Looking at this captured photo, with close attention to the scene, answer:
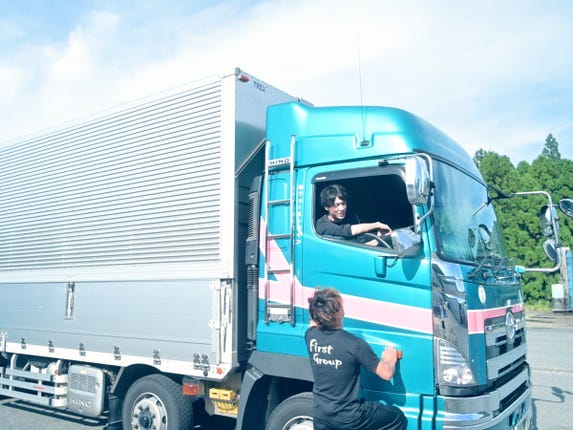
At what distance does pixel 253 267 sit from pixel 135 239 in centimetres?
165

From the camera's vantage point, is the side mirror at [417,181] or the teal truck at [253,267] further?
the teal truck at [253,267]

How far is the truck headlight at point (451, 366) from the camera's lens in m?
3.79

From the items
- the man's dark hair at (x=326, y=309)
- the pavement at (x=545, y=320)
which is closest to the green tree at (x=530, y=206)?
the pavement at (x=545, y=320)

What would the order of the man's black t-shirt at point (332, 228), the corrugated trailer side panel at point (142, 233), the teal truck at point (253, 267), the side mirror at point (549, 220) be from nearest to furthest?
the teal truck at point (253, 267), the man's black t-shirt at point (332, 228), the corrugated trailer side panel at point (142, 233), the side mirror at point (549, 220)

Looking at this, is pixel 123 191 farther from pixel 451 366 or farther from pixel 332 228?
pixel 451 366

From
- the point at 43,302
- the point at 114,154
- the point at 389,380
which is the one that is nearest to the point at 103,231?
the point at 114,154

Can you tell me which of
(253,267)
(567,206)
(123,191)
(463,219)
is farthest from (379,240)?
(123,191)

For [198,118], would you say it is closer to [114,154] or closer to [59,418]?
[114,154]

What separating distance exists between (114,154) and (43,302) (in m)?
2.24

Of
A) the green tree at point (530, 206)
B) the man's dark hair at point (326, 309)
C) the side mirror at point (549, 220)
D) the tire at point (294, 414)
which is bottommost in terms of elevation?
the tire at point (294, 414)

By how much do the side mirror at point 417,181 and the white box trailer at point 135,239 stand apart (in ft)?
6.14

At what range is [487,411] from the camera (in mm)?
3859

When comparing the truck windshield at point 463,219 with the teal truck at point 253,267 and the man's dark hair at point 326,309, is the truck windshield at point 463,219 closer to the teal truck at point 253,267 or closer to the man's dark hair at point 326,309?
the teal truck at point 253,267

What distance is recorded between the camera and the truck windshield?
13.5 feet
